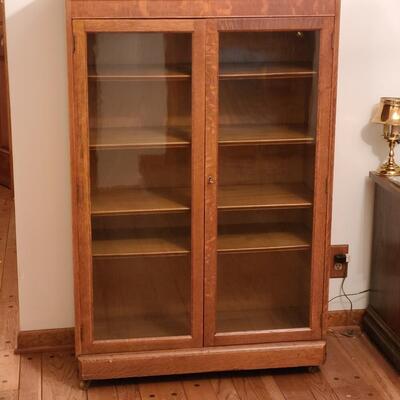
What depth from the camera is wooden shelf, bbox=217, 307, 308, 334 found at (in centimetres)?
308

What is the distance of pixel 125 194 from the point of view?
2.98 metres

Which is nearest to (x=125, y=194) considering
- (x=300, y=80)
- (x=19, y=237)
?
(x=19, y=237)

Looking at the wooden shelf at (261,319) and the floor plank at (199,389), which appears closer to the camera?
the floor plank at (199,389)

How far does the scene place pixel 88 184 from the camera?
2857mm

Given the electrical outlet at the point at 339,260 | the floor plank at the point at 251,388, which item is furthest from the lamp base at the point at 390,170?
the floor plank at the point at 251,388

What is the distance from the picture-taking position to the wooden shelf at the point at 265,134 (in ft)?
9.66

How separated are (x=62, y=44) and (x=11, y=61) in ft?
0.64

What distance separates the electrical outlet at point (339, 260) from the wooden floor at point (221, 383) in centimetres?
31

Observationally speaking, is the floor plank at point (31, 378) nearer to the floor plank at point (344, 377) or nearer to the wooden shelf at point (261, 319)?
the wooden shelf at point (261, 319)

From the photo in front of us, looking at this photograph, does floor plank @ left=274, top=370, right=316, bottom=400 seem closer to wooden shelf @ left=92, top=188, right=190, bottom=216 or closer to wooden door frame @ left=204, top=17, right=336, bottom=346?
wooden door frame @ left=204, top=17, right=336, bottom=346

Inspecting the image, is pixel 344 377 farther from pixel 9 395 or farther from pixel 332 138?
pixel 9 395

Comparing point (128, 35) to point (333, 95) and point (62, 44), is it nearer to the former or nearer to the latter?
point (62, 44)

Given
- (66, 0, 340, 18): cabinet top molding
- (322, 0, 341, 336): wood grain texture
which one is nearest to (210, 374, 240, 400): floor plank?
(322, 0, 341, 336): wood grain texture

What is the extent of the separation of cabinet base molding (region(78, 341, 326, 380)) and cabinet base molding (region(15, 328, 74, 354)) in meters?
0.34
